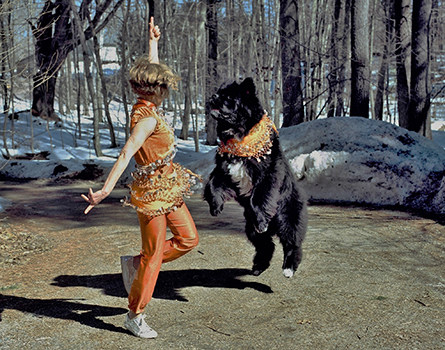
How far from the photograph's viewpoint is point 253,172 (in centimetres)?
439

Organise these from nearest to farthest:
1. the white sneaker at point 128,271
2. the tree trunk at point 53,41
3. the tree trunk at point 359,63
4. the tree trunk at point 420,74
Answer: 1. the white sneaker at point 128,271
2. the tree trunk at point 359,63
3. the tree trunk at point 420,74
4. the tree trunk at point 53,41

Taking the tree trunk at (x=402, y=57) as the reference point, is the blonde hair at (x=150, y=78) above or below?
below

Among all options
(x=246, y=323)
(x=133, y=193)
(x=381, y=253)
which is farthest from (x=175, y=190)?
(x=381, y=253)

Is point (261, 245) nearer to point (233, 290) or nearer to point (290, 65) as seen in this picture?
point (233, 290)

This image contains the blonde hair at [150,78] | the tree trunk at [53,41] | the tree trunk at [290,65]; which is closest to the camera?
the blonde hair at [150,78]

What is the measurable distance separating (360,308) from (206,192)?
1687 mm

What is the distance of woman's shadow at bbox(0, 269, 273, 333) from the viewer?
3.97 metres

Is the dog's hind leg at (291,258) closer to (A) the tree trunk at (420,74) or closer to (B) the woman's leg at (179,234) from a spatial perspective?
(B) the woman's leg at (179,234)

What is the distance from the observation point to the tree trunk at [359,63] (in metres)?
11.7

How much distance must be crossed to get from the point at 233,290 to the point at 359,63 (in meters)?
8.78

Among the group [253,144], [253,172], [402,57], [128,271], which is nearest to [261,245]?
[253,172]

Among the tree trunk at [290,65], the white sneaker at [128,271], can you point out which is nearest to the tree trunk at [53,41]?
the tree trunk at [290,65]

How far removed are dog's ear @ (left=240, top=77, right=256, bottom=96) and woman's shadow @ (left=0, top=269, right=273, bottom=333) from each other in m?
1.86

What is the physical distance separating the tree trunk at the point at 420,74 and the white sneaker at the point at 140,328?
11277mm
